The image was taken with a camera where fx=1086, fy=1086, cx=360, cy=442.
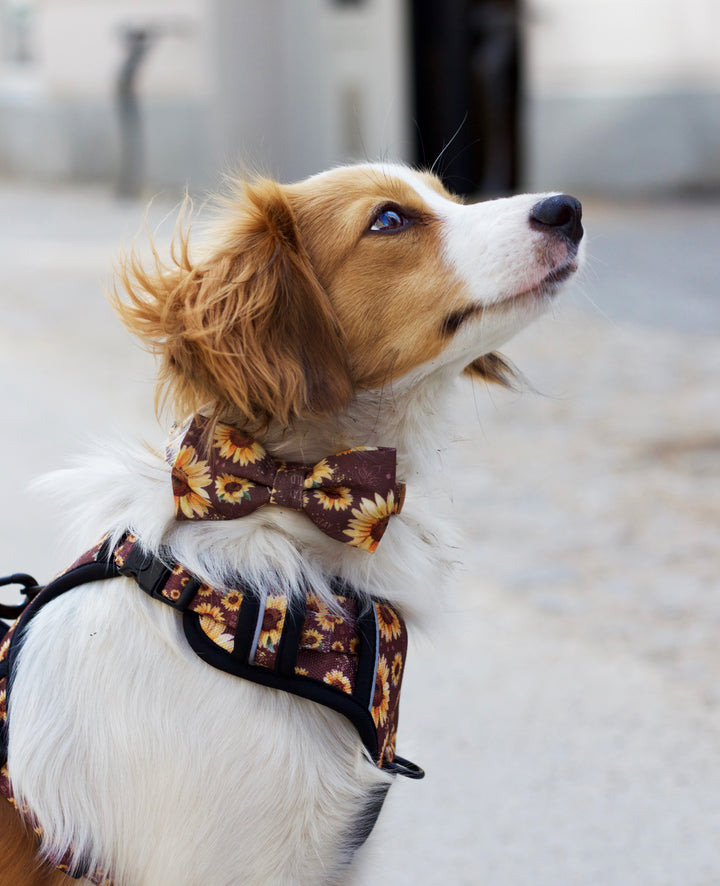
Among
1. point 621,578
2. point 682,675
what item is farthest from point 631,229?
point 682,675

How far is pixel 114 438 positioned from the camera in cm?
200

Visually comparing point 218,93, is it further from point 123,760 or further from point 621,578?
point 123,760

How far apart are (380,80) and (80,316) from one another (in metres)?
5.63

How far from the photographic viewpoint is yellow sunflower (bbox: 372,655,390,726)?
1.74 metres

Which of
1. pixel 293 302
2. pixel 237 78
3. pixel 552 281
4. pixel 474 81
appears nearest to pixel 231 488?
pixel 293 302

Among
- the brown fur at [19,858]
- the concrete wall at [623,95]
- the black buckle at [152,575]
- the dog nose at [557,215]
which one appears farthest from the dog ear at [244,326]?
the concrete wall at [623,95]

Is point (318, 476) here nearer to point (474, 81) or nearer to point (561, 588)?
point (561, 588)

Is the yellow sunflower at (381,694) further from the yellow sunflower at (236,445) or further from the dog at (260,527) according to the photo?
the yellow sunflower at (236,445)

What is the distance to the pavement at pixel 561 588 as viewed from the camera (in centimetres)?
258

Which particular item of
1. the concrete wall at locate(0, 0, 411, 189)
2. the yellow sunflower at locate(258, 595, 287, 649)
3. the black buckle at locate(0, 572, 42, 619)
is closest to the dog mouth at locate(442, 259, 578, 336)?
the yellow sunflower at locate(258, 595, 287, 649)

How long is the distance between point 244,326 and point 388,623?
1.78ft

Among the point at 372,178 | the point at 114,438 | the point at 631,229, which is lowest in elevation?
Answer: the point at 631,229

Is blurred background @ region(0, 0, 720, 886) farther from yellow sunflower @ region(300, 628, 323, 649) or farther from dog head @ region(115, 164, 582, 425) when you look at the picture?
yellow sunflower @ region(300, 628, 323, 649)

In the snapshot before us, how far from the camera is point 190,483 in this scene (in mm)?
1729
